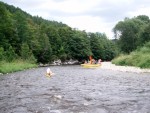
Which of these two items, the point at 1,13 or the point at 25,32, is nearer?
the point at 1,13

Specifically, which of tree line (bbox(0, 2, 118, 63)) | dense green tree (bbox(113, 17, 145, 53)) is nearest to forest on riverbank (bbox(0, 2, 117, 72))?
tree line (bbox(0, 2, 118, 63))

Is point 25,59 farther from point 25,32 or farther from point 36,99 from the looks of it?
point 36,99

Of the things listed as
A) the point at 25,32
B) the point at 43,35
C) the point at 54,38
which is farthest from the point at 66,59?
the point at 25,32

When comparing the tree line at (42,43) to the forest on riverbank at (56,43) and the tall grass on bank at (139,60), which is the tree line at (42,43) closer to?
the forest on riverbank at (56,43)

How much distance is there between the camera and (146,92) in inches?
816

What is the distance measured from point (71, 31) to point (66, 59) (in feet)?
45.7

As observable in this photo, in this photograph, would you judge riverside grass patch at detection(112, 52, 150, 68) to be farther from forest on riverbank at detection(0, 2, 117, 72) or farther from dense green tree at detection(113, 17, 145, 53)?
dense green tree at detection(113, 17, 145, 53)

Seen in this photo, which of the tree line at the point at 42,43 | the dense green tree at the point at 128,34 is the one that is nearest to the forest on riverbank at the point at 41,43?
the tree line at the point at 42,43

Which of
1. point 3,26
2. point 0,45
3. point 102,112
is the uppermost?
point 3,26

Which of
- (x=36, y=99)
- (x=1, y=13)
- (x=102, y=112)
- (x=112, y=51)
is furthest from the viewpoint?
(x=112, y=51)

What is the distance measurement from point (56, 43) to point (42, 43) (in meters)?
13.6

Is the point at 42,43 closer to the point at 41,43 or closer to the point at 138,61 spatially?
the point at 41,43

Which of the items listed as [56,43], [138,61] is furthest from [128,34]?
[138,61]

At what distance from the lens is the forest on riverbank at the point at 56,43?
221 ft
